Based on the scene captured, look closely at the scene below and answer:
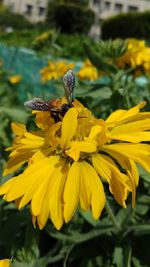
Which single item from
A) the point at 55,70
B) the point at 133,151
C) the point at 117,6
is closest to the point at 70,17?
the point at 117,6

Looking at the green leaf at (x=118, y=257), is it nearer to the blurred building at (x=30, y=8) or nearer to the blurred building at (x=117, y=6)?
the blurred building at (x=30, y=8)

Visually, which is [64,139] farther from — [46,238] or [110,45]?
[110,45]

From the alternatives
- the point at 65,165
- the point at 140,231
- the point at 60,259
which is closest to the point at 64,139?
the point at 65,165

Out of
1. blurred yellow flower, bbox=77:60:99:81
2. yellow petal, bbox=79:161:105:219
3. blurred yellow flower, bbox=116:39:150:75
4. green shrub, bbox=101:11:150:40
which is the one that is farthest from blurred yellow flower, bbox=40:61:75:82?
green shrub, bbox=101:11:150:40

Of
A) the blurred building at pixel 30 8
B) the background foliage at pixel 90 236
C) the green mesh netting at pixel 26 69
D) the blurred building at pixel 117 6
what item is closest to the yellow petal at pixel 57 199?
the background foliage at pixel 90 236

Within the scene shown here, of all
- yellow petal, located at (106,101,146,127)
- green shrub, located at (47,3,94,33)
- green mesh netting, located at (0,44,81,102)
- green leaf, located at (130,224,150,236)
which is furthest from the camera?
green shrub, located at (47,3,94,33)

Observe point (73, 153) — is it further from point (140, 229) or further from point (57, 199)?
point (140, 229)

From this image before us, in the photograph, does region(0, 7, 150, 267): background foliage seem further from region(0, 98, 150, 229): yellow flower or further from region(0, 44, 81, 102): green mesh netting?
region(0, 44, 81, 102): green mesh netting
